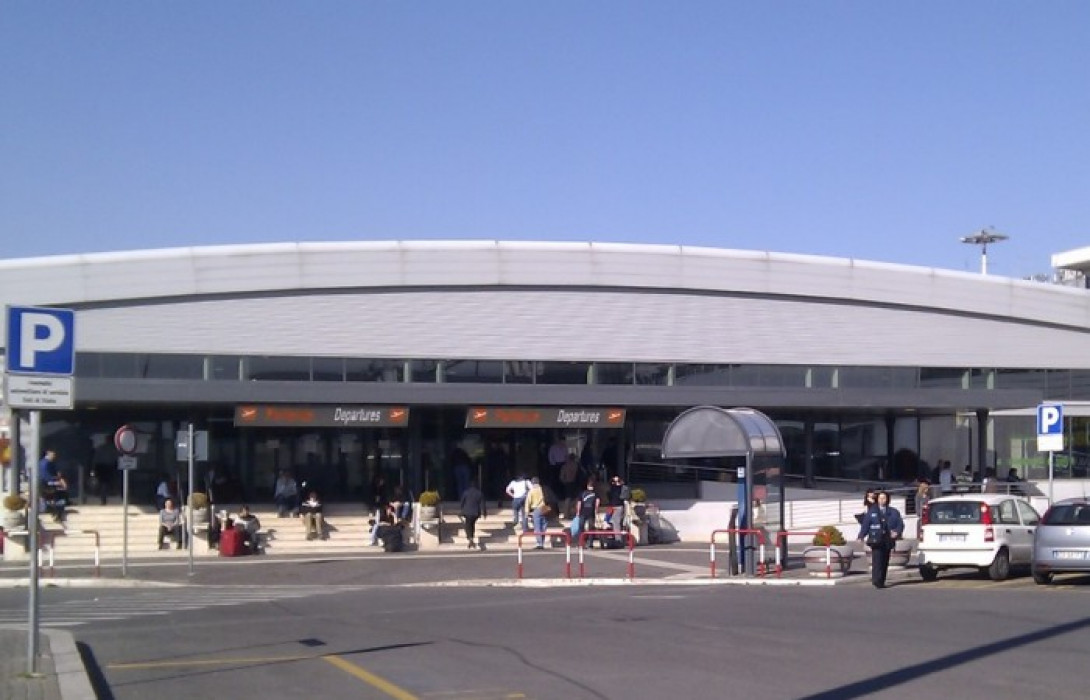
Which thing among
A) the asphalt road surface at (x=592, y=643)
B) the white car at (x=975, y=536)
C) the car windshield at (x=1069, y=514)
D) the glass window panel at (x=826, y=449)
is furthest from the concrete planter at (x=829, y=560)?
the glass window panel at (x=826, y=449)

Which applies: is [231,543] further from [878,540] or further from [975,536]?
[975,536]

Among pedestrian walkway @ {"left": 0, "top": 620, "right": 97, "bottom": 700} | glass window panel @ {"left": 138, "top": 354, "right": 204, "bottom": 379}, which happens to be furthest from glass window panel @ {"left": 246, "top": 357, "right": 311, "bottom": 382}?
pedestrian walkway @ {"left": 0, "top": 620, "right": 97, "bottom": 700}

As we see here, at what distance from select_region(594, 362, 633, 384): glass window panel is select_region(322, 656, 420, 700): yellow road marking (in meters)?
25.5

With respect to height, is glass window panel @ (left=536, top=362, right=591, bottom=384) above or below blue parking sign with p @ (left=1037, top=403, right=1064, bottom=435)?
above

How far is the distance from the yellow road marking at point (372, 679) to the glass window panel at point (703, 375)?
26855 mm

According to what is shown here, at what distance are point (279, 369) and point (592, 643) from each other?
23.1m

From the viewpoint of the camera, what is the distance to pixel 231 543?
3256 cm

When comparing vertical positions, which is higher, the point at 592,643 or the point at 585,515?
the point at 585,515

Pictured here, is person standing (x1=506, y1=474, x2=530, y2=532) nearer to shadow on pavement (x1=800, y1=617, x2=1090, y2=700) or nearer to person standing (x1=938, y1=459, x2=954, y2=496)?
person standing (x1=938, y1=459, x2=954, y2=496)

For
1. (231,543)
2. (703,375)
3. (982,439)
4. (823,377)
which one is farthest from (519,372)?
(982,439)

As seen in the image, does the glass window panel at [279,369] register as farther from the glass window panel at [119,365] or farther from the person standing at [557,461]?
the person standing at [557,461]

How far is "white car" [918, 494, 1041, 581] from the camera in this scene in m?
24.6

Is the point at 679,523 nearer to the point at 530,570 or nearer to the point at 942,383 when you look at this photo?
the point at 530,570

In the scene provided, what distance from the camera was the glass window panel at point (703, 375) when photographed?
4038 centimetres
